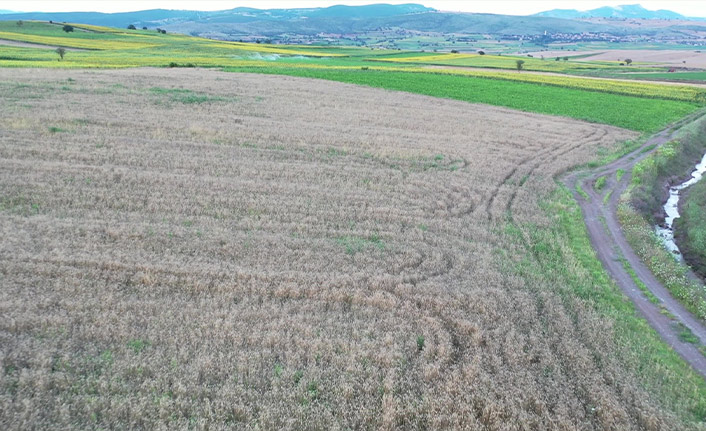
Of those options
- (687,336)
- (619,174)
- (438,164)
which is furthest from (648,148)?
(687,336)

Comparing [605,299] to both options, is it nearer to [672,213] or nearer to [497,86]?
[672,213]

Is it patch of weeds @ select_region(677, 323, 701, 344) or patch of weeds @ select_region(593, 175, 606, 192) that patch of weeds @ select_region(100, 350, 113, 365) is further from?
patch of weeds @ select_region(593, 175, 606, 192)

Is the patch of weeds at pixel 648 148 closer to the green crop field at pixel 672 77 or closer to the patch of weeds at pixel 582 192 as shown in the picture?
the patch of weeds at pixel 582 192

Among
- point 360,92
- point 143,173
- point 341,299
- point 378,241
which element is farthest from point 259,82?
point 341,299

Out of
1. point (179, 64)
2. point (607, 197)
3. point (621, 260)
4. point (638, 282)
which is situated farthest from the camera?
point (179, 64)

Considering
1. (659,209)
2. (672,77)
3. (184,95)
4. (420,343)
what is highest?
(672,77)

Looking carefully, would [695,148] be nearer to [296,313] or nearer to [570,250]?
[570,250]

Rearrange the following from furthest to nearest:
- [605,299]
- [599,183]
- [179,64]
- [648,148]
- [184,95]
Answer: [179,64], [184,95], [648,148], [599,183], [605,299]
